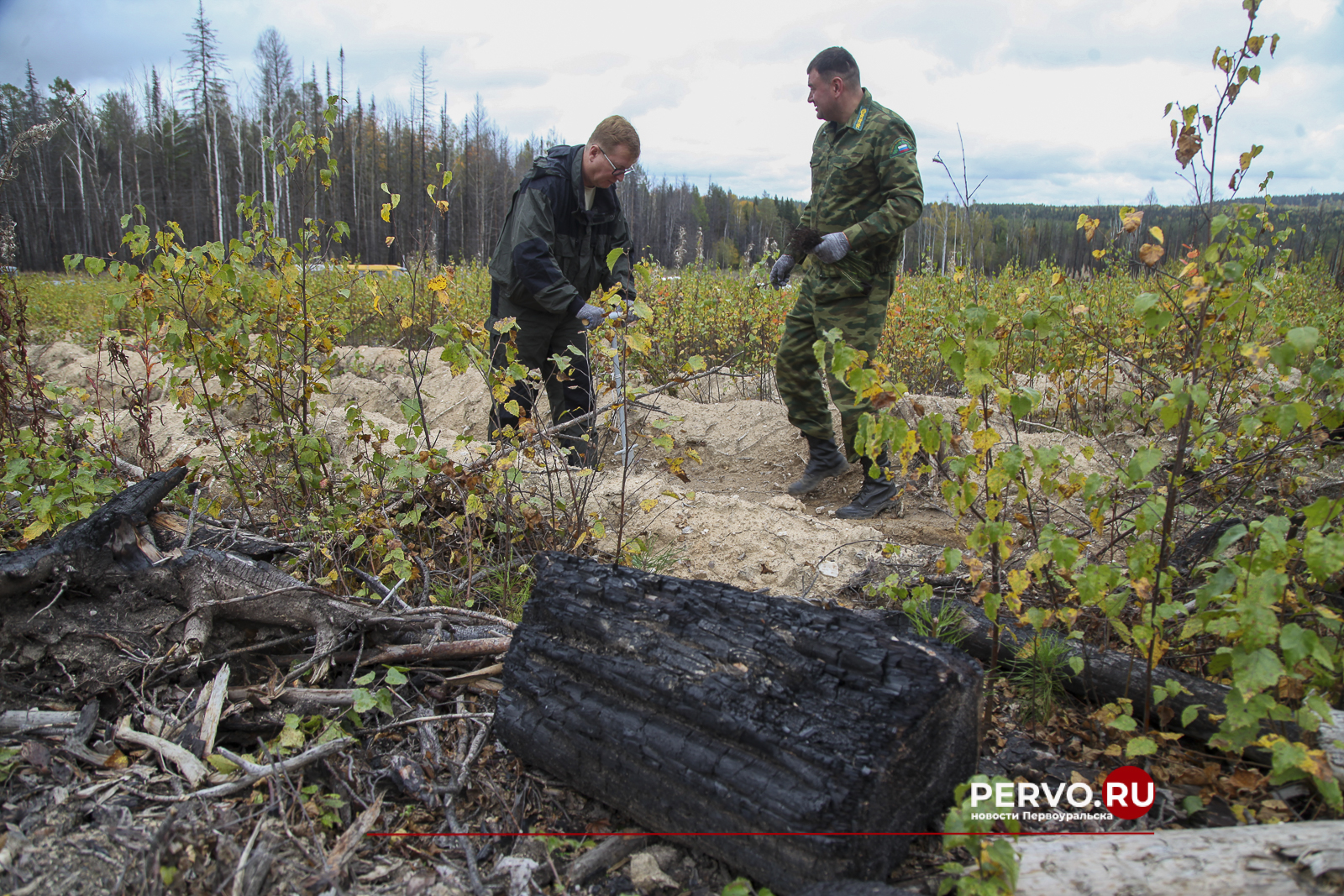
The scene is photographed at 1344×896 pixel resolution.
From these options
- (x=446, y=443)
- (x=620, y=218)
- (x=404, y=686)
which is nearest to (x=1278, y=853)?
(x=404, y=686)

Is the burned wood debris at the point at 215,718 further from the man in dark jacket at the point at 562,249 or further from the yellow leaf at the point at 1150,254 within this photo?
the yellow leaf at the point at 1150,254

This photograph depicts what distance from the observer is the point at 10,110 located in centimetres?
2848

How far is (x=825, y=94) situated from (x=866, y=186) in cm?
54

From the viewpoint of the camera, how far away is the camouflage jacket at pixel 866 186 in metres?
3.69

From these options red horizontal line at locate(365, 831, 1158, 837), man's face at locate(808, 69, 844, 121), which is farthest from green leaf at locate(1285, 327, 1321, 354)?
man's face at locate(808, 69, 844, 121)

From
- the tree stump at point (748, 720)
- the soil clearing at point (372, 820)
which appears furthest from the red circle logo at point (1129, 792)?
the tree stump at point (748, 720)

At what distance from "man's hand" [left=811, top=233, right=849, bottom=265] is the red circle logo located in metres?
2.74

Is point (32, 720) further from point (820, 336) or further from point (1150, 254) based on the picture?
point (820, 336)

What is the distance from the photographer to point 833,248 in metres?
3.78

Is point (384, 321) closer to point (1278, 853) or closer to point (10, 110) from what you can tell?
point (1278, 853)

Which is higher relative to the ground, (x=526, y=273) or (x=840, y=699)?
(x=526, y=273)

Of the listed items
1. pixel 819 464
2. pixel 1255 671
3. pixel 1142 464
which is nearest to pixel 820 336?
pixel 819 464

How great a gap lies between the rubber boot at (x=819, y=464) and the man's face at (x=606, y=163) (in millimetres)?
1943

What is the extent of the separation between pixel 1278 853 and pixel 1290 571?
130cm
